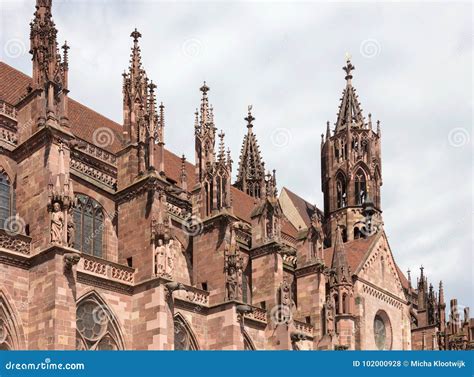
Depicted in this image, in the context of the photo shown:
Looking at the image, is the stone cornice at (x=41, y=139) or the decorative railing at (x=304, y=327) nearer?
the stone cornice at (x=41, y=139)

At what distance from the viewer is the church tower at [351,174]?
4766 centimetres

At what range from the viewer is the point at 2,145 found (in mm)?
24219

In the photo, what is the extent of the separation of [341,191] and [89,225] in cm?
2445

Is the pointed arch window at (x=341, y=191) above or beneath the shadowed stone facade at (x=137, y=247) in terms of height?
above

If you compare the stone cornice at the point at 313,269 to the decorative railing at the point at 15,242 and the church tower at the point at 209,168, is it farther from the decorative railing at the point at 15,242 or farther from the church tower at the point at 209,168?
the decorative railing at the point at 15,242

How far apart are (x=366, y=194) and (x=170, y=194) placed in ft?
64.3

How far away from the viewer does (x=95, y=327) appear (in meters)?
23.7

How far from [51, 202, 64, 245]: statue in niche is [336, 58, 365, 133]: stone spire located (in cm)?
2958

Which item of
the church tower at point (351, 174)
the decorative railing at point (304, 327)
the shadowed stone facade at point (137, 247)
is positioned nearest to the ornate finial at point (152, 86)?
the shadowed stone facade at point (137, 247)

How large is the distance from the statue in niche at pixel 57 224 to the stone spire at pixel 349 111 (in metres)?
29.6

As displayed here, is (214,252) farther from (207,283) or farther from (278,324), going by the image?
(278,324)

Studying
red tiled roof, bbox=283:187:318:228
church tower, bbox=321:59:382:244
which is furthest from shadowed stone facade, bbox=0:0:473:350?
red tiled roof, bbox=283:187:318:228

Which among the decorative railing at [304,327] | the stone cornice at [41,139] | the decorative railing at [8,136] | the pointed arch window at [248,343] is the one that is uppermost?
the decorative railing at [8,136]
